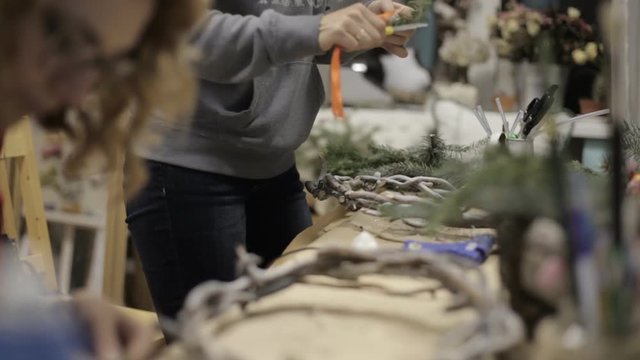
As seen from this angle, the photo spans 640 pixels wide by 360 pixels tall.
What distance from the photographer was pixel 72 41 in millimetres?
554

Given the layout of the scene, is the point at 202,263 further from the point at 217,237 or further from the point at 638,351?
the point at 638,351

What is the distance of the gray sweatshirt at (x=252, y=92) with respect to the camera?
1.02 m

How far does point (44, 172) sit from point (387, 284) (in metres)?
1.79

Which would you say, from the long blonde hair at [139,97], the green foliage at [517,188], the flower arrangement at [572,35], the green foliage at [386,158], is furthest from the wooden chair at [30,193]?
the flower arrangement at [572,35]

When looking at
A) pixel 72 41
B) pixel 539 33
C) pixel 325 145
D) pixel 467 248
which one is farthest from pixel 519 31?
pixel 72 41

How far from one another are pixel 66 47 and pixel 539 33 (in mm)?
1998

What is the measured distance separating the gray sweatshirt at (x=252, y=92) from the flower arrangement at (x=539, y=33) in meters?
1.18

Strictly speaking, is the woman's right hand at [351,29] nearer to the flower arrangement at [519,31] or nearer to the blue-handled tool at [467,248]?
the blue-handled tool at [467,248]

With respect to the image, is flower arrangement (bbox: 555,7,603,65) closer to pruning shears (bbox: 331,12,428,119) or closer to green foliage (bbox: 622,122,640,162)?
green foliage (bbox: 622,122,640,162)

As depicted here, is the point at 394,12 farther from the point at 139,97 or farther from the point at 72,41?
the point at 72,41

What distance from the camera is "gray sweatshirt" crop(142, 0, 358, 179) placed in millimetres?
1021

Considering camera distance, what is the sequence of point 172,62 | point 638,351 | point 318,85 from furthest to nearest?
point 318,85, point 172,62, point 638,351

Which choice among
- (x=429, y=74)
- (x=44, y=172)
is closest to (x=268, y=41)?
(x=44, y=172)

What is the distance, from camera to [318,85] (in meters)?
1.29
